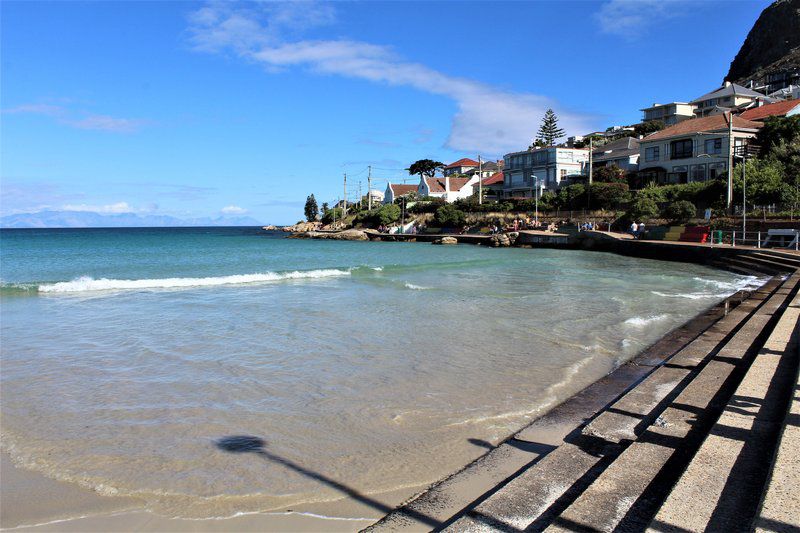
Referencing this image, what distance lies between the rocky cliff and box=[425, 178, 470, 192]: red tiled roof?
70495 millimetres

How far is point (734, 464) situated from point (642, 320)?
386 inches

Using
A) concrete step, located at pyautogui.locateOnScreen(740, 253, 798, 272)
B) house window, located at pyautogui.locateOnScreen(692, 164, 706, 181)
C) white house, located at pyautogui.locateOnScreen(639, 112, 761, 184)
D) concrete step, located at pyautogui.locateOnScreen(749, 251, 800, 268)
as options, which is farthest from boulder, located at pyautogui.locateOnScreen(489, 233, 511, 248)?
concrete step, located at pyautogui.locateOnScreen(749, 251, 800, 268)

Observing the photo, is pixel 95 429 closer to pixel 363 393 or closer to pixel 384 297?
pixel 363 393

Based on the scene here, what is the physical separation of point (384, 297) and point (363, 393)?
1067cm

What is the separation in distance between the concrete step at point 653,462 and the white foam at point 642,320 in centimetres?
546

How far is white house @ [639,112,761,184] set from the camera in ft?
162

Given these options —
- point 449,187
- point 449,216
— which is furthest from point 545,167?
point 449,187

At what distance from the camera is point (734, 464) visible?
152 inches

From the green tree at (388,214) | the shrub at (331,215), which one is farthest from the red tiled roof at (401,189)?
the green tree at (388,214)

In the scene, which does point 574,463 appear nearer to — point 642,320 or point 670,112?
point 642,320

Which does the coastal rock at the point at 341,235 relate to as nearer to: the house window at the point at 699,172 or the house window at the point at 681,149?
the house window at the point at 681,149

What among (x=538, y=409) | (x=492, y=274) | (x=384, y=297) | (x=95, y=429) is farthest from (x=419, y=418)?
(x=492, y=274)

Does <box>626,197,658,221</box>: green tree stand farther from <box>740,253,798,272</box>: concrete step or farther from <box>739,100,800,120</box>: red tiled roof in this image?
<box>739,100,800,120</box>: red tiled roof

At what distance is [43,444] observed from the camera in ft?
19.3
